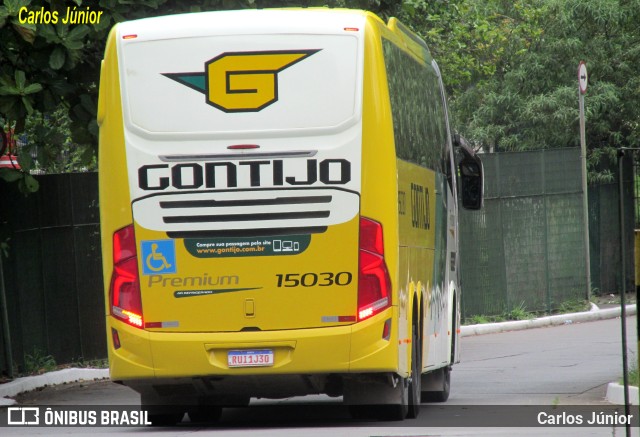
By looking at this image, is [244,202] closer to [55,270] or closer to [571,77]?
[55,270]

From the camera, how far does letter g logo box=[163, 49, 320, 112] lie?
37.4 ft

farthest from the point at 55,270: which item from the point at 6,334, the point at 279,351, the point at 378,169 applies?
the point at 378,169

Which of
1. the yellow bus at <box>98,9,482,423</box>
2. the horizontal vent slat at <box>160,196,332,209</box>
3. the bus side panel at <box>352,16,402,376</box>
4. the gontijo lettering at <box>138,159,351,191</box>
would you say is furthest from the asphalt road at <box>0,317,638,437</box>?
the gontijo lettering at <box>138,159,351,191</box>

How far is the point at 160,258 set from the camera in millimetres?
11414

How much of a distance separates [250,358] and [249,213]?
115 cm

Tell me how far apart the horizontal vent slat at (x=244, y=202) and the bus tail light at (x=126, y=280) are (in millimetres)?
420

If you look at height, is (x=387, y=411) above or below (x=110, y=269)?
below

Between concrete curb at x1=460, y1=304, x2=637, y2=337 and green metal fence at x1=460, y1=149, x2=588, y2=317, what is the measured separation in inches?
23.4

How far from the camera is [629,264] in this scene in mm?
29859

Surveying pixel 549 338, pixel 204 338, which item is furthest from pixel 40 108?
pixel 549 338

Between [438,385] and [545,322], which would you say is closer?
[438,385]

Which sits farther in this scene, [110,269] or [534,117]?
[534,117]

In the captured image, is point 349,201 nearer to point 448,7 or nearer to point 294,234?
point 294,234

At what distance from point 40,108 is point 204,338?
5544 mm
